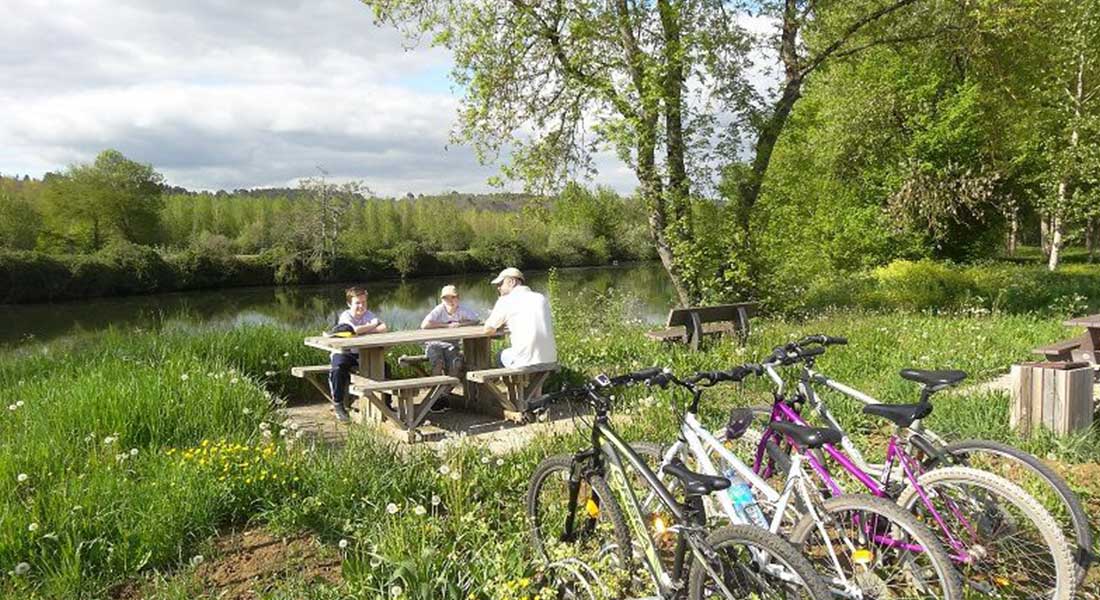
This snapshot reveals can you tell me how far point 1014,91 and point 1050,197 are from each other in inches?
270

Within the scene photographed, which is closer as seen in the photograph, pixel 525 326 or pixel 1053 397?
pixel 1053 397

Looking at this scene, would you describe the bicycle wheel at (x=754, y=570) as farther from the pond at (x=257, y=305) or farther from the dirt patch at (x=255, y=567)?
the pond at (x=257, y=305)

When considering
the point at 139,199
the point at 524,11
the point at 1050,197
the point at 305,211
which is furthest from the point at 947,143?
the point at 139,199

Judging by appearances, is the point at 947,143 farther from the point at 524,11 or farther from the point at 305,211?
the point at 305,211

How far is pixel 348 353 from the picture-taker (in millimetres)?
7711

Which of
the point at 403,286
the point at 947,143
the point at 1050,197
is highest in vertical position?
the point at 947,143

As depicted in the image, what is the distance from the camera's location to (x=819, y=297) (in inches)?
670

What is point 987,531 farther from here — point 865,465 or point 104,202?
point 104,202

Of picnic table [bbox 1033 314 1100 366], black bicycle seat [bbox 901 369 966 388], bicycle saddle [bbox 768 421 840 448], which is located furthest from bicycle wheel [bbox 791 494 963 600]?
picnic table [bbox 1033 314 1100 366]

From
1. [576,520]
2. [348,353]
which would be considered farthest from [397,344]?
[576,520]

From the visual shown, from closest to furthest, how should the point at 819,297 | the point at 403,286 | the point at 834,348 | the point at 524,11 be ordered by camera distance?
the point at 834,348
the point at 524,11
the point at 819,297
the point at 403,286

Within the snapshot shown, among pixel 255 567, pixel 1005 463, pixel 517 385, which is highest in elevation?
pixel 1005 463

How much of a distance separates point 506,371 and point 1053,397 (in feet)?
13.7

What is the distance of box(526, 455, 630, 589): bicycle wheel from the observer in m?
3.02
